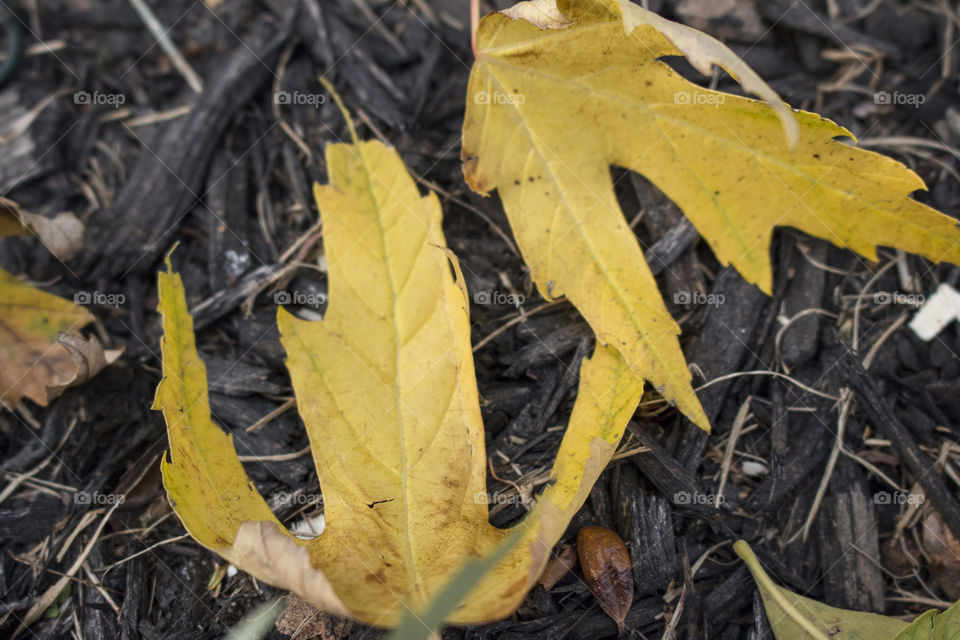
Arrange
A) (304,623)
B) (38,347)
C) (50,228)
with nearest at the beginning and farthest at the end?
(304,623)
(38,347)
(50,228)

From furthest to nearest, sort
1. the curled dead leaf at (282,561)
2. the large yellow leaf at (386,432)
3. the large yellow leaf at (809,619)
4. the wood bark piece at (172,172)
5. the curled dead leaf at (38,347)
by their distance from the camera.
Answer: the wood bark piece at (172,172)
the curled dead leaf at (38,347)
the large yellow leaf at (809,619)
the large yellow leaf at (386,432)
the curled dead leaf at (282,561)

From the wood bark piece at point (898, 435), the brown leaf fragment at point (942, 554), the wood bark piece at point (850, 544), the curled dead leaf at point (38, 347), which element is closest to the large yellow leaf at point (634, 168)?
the wood bark piece at point (898, 435)

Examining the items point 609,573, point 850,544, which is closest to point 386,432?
point 609,573

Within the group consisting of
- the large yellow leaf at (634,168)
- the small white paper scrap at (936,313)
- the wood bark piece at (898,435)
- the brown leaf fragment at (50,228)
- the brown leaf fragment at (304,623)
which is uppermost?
the large yellow leaf at (634,168)

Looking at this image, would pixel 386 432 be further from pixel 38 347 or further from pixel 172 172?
pixel 172 172

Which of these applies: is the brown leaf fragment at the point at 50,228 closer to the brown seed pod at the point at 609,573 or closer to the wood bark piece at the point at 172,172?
the wood bark piece at the point at 172,172

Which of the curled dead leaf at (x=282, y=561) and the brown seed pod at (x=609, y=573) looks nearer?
the curled dead leaf at (x=282, y=561)

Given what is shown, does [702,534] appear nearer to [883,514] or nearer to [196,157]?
[883,514]

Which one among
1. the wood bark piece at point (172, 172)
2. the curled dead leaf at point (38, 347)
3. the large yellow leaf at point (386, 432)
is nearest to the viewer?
the large yellow leaf at point (386, 432)
